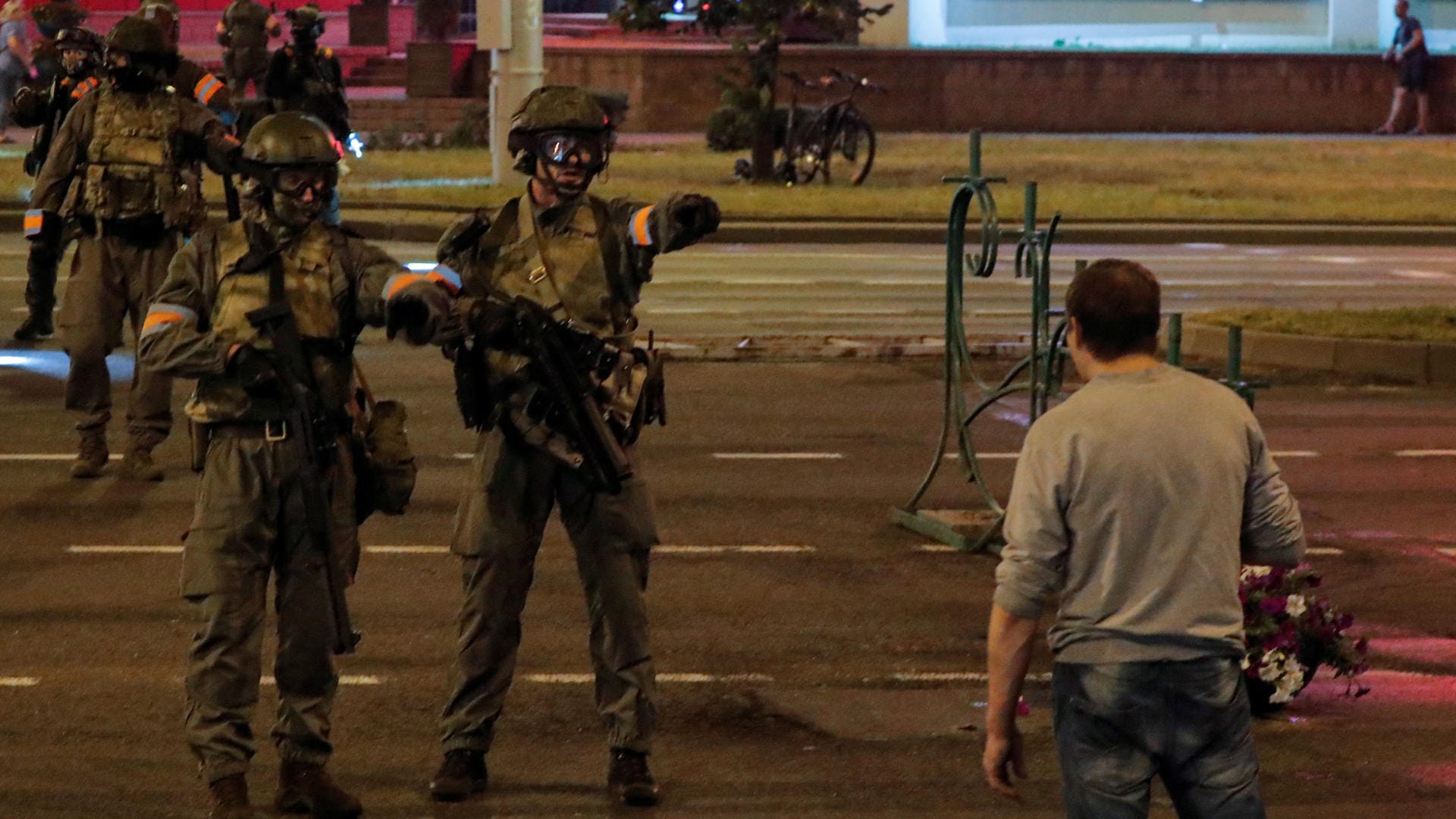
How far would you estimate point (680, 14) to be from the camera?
26.1 m

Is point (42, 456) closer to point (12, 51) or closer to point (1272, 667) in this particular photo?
point (1272, 667)

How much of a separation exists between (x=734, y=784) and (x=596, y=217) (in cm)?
159

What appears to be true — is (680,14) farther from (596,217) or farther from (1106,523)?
(1106,523)

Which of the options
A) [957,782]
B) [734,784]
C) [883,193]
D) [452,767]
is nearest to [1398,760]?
[957,782]

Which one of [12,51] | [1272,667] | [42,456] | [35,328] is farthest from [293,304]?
[12,51]

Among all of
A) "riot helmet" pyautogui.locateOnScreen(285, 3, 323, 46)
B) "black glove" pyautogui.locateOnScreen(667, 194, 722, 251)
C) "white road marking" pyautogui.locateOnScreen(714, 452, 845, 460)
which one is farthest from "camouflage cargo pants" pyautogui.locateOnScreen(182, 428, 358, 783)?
"riot helmet" pyautogui.locateOnScreen(285, 3, 323, 46)

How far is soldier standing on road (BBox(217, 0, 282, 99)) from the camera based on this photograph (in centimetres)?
1722

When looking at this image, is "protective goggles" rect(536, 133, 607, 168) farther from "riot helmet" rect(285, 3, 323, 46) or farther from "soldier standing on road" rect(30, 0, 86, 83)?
"riot helmet" rect(285, 3, 323, 46)

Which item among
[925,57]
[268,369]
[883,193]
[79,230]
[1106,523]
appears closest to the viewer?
[1106,523]

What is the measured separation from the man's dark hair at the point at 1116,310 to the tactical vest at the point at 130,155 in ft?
21.5

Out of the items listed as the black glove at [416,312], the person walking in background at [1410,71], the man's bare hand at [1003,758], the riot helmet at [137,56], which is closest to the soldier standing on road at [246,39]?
the riot helmet at [137,56]

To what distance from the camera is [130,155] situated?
9984 millimetres

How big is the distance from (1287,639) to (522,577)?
235 centimetres

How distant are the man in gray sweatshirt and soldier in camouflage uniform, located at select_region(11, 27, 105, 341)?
23.8 feet
